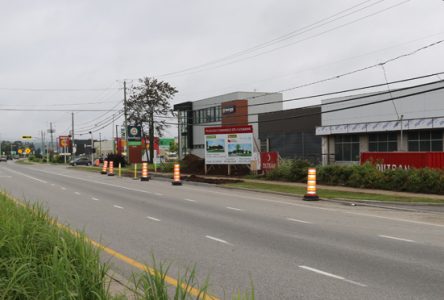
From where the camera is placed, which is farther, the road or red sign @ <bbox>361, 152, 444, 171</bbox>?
red sign @ <bbox>361, 152, 444, 171</bbox>

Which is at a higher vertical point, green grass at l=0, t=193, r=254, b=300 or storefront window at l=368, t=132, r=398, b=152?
storefront window at l=368, t=132, r=398, b=152

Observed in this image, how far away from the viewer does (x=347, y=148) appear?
51188mm

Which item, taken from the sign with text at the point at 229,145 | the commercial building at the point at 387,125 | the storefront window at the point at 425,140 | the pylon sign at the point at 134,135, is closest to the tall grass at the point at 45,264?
the sign with text at the point at 229,145

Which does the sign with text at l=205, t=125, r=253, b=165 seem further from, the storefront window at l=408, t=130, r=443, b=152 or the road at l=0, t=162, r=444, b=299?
the storefront window at l=408, t=130, r=443, b=152

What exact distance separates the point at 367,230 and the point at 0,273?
857 centimetres

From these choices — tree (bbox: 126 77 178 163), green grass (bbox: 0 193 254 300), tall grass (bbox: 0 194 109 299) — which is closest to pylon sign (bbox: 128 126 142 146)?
tree (bbox: 126 77 178 163)

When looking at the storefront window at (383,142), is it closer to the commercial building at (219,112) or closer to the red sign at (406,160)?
the red sign at (406,160)

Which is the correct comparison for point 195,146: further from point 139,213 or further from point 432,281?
point 432,281

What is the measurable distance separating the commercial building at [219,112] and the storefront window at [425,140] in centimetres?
2669

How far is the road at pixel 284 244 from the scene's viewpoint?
6641mm

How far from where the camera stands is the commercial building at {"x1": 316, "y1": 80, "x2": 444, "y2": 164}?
41.8m

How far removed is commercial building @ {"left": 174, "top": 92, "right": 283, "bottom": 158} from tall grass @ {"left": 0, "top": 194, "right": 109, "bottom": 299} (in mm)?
60787

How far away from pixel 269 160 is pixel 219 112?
4917 cm

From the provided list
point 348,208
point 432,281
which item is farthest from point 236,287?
point 348,208
